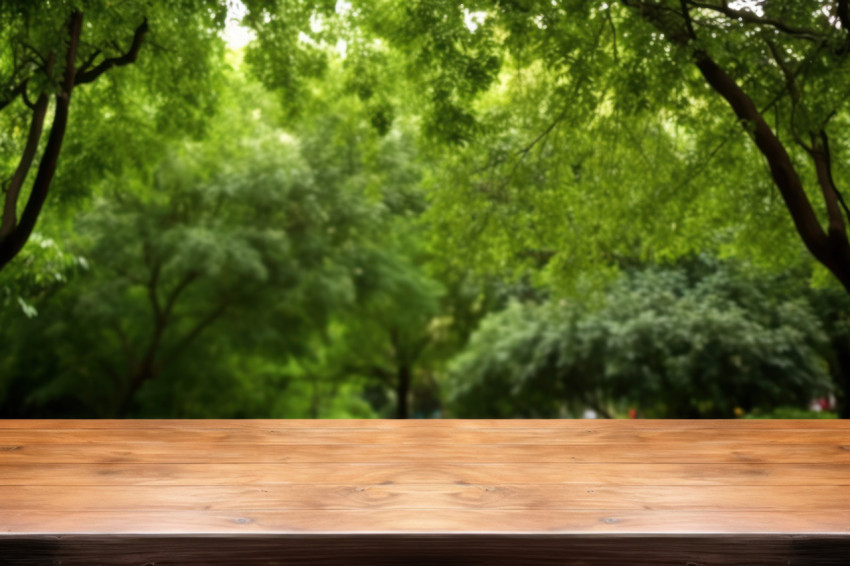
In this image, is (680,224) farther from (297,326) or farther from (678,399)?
(297,326)

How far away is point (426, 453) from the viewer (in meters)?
1.76

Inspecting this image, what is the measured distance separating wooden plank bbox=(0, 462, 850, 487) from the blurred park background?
3.42 metres

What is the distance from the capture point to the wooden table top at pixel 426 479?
127cm

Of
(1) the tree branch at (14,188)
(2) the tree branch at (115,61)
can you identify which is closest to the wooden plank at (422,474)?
(1) the tree branch at (14,188)

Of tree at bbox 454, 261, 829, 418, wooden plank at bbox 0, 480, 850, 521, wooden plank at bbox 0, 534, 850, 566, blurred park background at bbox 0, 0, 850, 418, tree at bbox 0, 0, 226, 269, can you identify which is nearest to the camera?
wooden plank at bbox 0, 534, 850, 566

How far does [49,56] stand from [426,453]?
410 centimetres

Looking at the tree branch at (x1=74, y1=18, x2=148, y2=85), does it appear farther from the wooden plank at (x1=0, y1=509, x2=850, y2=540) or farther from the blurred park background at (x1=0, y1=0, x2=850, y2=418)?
the wooden plank at (x1=0, y1=509, x2=850, y2=540)

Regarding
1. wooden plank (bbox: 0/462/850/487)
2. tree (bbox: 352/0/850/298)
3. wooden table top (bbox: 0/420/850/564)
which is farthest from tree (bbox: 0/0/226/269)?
wooden plank (bbox: 0/462/850/487)

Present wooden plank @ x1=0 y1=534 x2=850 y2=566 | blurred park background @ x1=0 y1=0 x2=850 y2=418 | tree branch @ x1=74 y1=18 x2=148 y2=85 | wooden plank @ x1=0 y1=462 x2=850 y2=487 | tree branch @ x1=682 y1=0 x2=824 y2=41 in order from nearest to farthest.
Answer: wooden plank @ x1=0 y1=534 x2=850 y2=566
wooden plank @ x1=0 y1=462 x2=850 y2=487
tree branch @ x1=682 y1=0 x2=824 y2=41
blurred park background @ x1=0 y1=0 x2=850 y2=418
tree branch @ x1=74 y1=18 x2=148 y2=85

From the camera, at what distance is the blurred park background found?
5.21 m

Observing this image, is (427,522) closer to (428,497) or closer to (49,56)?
(428,497)

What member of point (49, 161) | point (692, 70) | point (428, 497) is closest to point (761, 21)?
point (692, 70)

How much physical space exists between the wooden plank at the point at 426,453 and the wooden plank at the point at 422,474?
45 mm

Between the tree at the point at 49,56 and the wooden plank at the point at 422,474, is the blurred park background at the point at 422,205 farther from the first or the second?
the wooden plank at the point at 422,474
